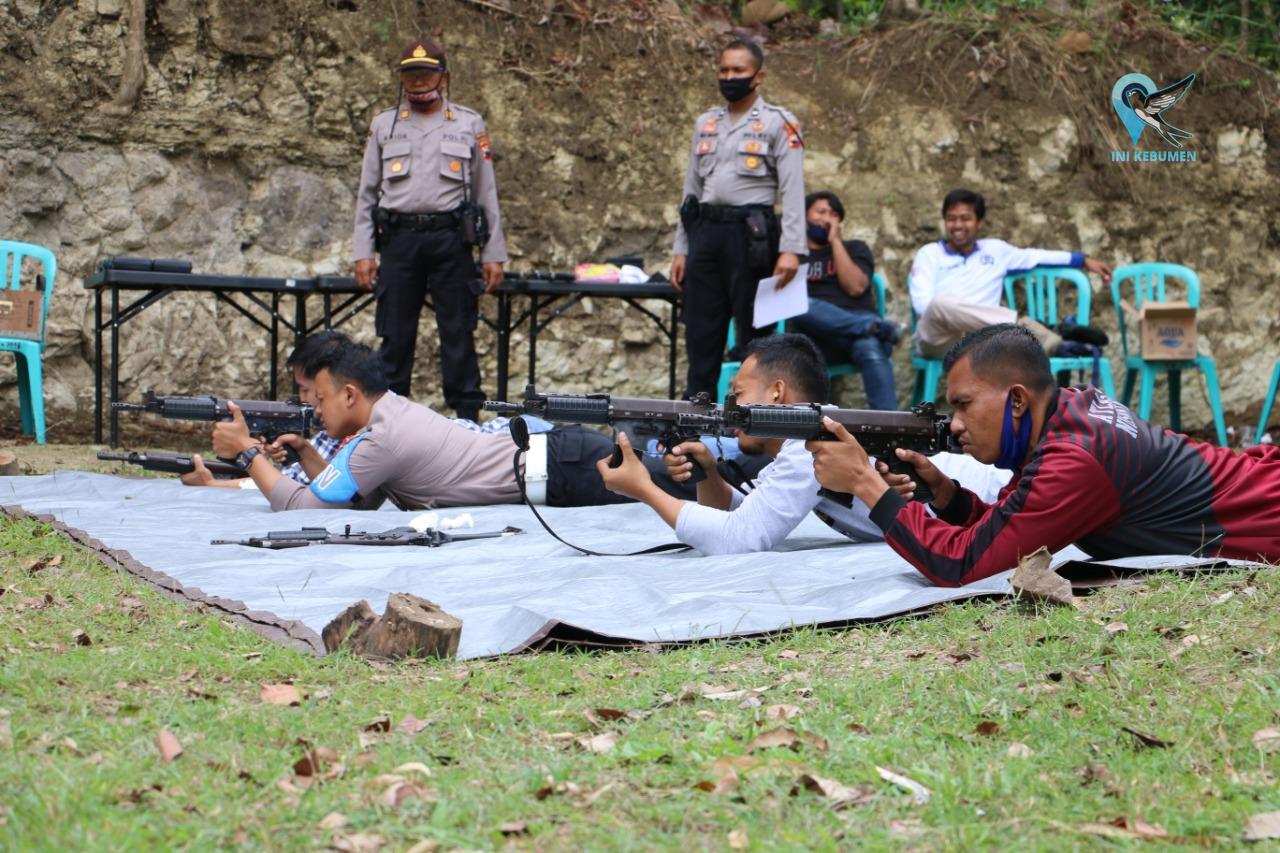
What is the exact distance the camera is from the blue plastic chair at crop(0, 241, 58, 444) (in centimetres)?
867

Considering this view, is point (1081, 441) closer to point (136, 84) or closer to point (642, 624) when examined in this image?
point (642, 624)

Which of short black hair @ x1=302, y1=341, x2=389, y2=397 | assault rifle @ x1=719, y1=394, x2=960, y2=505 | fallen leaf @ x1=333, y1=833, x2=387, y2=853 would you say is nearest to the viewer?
fallen leaf @ x1=333, y1=833, x2=387, y2=853

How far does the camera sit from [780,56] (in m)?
11.6

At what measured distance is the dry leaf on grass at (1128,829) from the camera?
7.96 ft

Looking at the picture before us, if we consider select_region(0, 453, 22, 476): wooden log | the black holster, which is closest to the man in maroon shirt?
the black holster

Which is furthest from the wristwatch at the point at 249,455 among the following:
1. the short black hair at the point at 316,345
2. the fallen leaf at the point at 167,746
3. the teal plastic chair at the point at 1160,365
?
the teal plastic chair at the point at 1160,365

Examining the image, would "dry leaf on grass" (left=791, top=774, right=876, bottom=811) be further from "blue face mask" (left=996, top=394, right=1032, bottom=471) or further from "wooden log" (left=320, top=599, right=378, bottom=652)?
"blue face mask" (left=996, top=394, right=1032, bottom=471)

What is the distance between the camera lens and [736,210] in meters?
8.30

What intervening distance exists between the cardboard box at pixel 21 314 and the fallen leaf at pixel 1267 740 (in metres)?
7.58

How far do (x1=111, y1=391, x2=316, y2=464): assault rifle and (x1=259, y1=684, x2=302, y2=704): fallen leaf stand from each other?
3.83 meters

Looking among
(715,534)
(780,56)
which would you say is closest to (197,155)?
(780,56)

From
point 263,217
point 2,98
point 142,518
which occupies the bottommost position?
point 142,518

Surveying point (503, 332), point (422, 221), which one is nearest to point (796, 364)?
point (422, 221)

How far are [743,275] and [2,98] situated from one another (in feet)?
18.0
